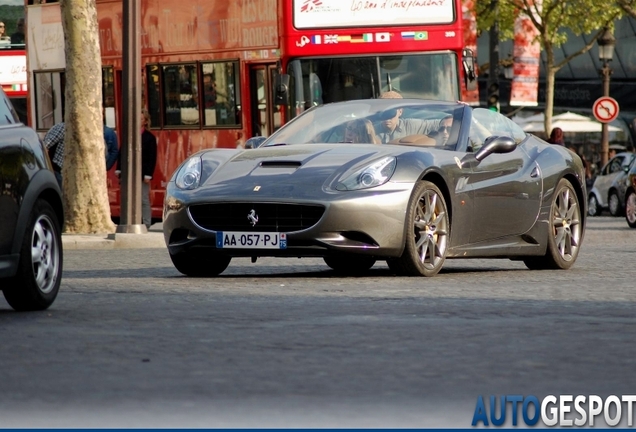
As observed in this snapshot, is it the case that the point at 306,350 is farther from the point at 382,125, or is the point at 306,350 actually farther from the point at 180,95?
the point at 180,95

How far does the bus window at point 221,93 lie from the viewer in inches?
885

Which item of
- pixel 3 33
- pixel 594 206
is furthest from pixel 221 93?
pixel 3 33

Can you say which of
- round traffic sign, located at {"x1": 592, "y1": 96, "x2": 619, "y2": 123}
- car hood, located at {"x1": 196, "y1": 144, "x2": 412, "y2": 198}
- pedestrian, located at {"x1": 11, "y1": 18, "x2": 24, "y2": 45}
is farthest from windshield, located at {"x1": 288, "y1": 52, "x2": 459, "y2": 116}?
pedestrian, located at {"x1": 11, "y1": 18, "x2": 24, "y2": 45}

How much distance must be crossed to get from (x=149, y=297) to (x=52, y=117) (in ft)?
53.8

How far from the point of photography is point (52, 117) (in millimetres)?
25750

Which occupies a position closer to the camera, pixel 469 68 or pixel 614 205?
pixel 469 68

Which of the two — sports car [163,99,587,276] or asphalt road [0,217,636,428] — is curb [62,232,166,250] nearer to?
sports car [163,99,587,276]

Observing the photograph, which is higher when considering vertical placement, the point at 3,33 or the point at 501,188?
the point at 3,33

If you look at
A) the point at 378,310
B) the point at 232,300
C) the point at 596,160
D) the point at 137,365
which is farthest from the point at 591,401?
the point at 596,160

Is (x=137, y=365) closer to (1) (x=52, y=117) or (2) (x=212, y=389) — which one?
(2) (x=212, y=389)

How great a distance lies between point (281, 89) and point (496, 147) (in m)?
7.88

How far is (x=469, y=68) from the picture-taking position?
20.1 m

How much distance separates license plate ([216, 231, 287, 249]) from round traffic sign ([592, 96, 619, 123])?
2906 centimetres

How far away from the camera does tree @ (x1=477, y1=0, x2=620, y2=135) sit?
142 ft
